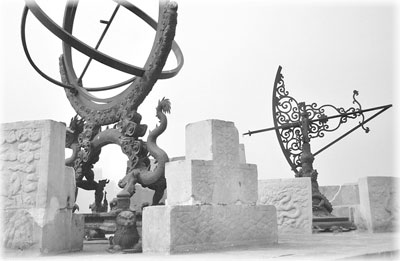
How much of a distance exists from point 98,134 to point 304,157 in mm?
4525

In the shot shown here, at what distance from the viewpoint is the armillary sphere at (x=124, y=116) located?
6.86 metres

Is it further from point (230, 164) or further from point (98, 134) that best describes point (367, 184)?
point (98, 134)

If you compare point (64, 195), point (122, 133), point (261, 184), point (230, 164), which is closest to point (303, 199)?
point (261, 184)

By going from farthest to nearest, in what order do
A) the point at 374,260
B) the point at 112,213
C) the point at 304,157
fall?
the point at 304,157 < the point at 112,213 < the point at 374,260

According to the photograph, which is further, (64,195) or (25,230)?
(64,195)

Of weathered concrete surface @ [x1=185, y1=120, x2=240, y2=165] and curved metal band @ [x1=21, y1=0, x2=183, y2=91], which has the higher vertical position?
curved metal band @ [x1=21, y1=0, x2=183, y2=91]

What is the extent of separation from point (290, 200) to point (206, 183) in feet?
10.6

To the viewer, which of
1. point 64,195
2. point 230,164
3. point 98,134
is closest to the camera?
point 64,195

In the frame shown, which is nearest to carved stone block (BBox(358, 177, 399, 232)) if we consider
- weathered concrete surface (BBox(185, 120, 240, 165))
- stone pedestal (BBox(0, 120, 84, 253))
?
weathered concrete surface (BBox(185, 120, 240, 165))

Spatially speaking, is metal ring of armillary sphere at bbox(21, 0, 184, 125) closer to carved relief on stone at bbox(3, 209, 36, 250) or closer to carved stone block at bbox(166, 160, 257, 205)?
carved stone block at bbox(166, 160, 257, 205)

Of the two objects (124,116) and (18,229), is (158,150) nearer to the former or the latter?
(124,116)

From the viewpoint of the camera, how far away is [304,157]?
9.77 meters

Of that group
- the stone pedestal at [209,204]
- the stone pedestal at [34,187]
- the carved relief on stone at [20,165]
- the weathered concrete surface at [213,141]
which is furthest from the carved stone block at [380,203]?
the carved relief on stone at [20,165]

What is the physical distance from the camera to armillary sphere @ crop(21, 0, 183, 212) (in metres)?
6.86
